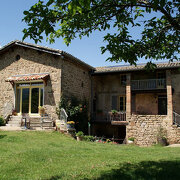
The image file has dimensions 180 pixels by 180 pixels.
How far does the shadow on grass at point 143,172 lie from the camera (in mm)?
5089

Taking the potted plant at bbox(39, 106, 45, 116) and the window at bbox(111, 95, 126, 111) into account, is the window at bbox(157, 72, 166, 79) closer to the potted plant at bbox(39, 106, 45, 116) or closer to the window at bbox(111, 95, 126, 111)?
the window at bbox(111, 95, 126, 111)

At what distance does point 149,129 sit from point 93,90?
640cm

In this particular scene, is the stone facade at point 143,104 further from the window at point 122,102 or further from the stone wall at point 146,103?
the window at point 122,102

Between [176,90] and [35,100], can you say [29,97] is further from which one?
[176,90]

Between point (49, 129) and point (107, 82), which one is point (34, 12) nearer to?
point (49, 129)

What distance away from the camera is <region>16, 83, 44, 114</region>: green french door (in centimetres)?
1576

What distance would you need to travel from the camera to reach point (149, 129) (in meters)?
15.0

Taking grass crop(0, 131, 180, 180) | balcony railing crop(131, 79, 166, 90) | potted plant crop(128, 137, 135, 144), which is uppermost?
balcony railing crop(131, 79, 166, 90)

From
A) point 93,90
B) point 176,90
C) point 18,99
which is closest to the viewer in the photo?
point 18,99

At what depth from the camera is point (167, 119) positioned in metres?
14.7

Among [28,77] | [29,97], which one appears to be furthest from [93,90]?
[28,77]

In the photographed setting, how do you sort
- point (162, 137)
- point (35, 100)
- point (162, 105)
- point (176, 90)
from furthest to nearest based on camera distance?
point (162, 105) → point (176, 90) → point (35, 100) → point (162, 137)

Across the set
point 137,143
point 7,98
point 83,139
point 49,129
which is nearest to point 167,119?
point 137,143

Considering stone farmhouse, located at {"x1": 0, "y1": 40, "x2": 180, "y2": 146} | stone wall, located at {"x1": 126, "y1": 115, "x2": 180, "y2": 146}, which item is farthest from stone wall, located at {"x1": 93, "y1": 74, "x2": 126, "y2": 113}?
stone wall, located at {"x1": 126, "y1": 115, "x2": 180, "y2": 146}
